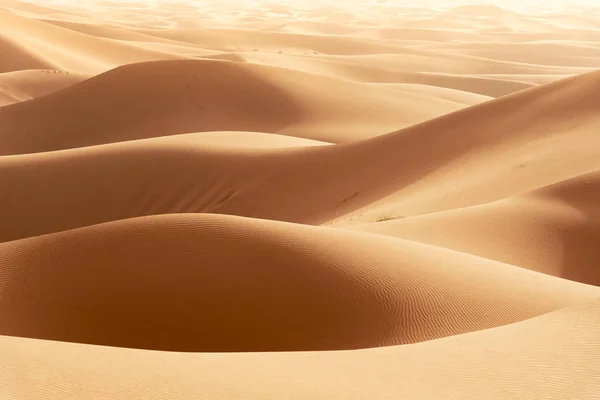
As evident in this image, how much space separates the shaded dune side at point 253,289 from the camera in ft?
17.7

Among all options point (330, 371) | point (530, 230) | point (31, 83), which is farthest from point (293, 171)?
point (31, 83)

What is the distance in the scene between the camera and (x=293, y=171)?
13055mm

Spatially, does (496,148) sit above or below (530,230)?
below

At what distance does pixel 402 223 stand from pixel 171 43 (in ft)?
109

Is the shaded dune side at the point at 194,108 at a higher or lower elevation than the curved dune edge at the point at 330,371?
lower

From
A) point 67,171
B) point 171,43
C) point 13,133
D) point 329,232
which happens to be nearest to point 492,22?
point 171,43

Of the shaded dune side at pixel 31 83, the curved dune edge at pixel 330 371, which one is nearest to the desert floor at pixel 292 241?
the curved dune edge at pixel 330 371

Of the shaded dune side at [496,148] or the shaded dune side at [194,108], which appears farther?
the shaded dune side at [194,108]

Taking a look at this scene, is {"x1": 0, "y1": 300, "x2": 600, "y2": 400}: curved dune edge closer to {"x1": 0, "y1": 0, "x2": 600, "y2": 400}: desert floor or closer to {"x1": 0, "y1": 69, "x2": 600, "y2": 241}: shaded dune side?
{"x1": 0, "y1": 0, "x2": 600, "y2": 400}: desert floor

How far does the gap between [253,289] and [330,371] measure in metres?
2.16

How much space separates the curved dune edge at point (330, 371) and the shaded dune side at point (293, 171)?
22.5ft

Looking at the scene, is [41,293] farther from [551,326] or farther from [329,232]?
[551,326]

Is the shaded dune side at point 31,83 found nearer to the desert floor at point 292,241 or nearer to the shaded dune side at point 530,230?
the desert floor at point 292,241

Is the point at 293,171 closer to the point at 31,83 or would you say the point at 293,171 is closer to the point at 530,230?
the point at 530,230
